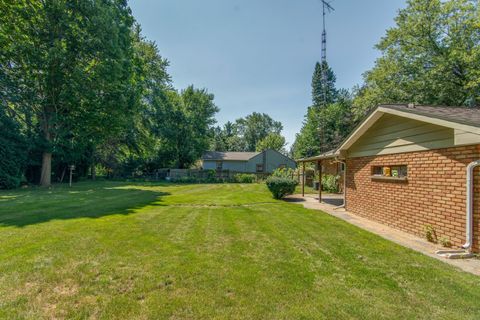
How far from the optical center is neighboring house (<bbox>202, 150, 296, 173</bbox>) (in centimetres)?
3484

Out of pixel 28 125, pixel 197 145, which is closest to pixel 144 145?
pixel 197 145

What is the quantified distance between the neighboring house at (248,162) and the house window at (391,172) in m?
27.1

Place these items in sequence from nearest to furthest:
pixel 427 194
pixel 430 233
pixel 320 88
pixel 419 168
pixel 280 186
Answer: pixel 430 233 < pixel 427 194 < pixel 419 168 < pixel 280 186 < pixel 320 88

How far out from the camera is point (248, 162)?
34.8 meters

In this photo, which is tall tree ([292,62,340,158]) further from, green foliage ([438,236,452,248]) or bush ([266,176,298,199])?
green foliage ([438,236,452,248])

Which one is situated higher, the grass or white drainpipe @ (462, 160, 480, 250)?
white drainpipe @ (462, 160, 480, 250)

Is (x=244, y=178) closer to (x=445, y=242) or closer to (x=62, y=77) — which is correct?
(x=62, y=77)

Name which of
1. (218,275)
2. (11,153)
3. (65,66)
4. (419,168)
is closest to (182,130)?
(65,66)

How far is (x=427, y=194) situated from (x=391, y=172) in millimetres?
1678

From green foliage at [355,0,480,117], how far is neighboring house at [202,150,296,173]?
1737 cm

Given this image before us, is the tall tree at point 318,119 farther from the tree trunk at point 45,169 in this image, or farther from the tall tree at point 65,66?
the tree trunk at point 45,169

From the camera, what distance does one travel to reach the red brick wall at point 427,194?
4449 mm

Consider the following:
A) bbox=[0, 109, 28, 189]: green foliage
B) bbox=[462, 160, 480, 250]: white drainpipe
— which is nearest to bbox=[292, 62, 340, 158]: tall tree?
bbox=[462, 160, 480, 250]: white drainpipe

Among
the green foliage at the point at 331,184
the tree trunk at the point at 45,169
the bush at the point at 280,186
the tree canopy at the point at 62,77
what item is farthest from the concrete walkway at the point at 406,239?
the tree trunk at the point at 45,169
